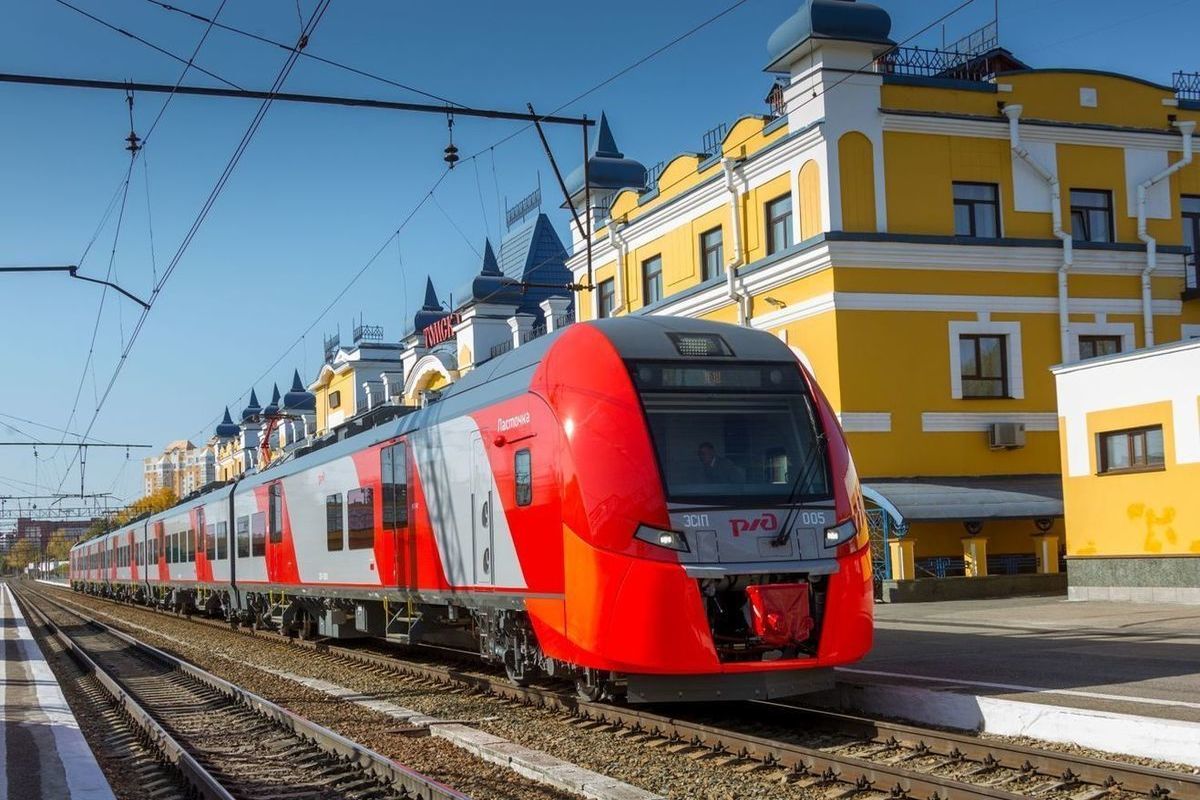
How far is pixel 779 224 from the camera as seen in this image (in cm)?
2864

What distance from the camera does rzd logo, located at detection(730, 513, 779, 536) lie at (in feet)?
33.4

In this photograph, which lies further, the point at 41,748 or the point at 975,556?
the point at 975,556

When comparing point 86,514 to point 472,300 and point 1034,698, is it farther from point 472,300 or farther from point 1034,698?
point 1034,698

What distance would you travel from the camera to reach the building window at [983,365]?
27859 mm

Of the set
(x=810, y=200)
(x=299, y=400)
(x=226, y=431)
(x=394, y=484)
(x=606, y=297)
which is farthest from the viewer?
(x=226, y=431)

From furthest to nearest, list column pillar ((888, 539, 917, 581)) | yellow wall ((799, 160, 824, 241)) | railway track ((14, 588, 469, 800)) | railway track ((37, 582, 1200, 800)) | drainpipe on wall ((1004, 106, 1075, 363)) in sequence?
drainpipe on wall ((1004, 106, 1075, 363)), yellow wall ((799, 160, 824, 241)), column pillar ((888, 539, 917, 581)), railway track ((14, 588, 469, 800)), railway track ((37, 582, 1200, 800))

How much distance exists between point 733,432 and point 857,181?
17132 millimetres

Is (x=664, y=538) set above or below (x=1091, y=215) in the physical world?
below

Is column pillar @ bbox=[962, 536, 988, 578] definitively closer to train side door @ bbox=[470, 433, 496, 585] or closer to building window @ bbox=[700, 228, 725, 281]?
building window @ bbox=[700, 228, 725, 281]

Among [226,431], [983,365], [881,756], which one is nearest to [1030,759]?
[881,756]

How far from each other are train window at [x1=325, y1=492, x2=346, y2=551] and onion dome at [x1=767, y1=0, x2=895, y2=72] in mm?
13953

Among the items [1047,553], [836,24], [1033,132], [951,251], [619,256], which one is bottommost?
[1047,553]

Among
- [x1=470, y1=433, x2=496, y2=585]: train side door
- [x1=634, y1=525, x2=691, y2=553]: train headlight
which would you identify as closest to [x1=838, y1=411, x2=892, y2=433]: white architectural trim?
[x1=470, y1=433, x2=496, y2=585]: train side door

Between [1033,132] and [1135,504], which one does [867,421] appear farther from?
[1033,132]
